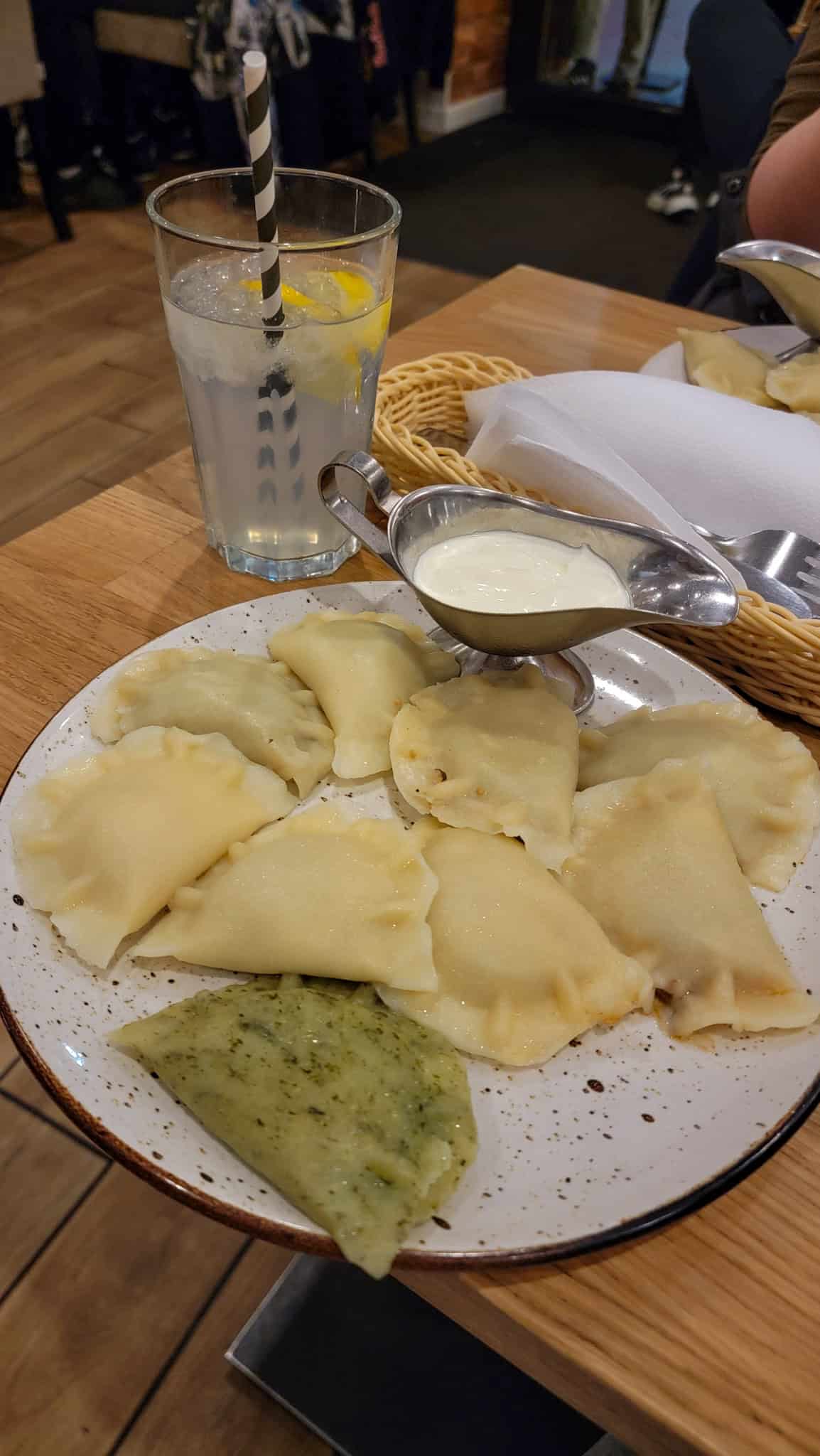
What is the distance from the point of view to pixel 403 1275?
22.2 inches

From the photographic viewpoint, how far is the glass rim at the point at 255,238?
2.90 feet

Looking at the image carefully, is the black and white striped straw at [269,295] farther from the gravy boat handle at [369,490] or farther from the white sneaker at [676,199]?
the white sneaker at [676,199]

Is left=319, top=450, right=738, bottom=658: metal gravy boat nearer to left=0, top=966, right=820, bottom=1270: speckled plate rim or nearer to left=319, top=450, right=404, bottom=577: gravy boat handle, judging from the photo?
left=319, top=450, right=404, bottom=577: gravy boat handle

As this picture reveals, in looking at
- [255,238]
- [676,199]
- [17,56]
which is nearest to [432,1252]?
[255,238]

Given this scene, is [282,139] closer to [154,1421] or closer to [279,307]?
[279,307]

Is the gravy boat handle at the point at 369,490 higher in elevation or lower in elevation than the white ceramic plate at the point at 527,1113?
higher

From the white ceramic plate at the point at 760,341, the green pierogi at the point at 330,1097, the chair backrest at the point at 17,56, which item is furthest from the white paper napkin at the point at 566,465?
the chair backrest at the point at 17,56

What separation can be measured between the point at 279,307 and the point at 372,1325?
1.11m

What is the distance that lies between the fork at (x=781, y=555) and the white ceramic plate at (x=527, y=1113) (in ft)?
1.36

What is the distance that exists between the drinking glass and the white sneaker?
4.07 meters

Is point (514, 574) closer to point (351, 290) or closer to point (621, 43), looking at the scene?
point (351, 290)

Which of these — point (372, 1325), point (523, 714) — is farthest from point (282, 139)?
point (372, 1325)

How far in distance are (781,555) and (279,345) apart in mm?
563

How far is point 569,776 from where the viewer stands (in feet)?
2.77
